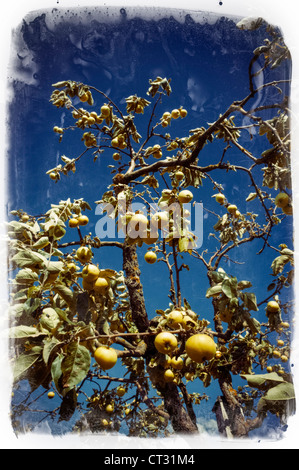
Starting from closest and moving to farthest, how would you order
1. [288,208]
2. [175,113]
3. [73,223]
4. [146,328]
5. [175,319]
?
[175,319] → [288,208] → [73,223] → [146,328] → [175,113]

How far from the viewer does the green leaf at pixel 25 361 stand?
0.96 metres

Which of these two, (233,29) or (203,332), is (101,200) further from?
(233,29)

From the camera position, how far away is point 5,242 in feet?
4.78

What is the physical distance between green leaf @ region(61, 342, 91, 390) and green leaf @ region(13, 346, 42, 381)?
Result: 13 centimetres

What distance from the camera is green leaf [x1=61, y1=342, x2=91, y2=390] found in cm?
93

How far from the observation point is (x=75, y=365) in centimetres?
95

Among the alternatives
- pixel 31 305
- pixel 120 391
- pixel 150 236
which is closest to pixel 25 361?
pixel 31 305

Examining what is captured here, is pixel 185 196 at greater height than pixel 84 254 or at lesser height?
greater

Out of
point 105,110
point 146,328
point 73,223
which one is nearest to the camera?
point 73,223

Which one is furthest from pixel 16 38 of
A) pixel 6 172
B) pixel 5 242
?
pixel 5 242

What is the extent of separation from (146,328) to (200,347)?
0.95m

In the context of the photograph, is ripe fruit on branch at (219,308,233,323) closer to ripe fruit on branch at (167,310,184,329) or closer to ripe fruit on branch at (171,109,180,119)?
ripe fruit on branch at (167,310,184,329)

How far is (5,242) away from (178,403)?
170cm

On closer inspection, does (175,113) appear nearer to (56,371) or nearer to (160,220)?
(160,220)
